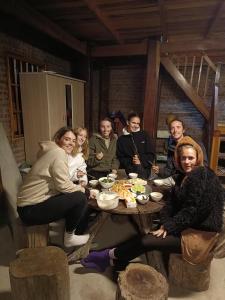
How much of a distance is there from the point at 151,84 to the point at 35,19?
2234 millimetres

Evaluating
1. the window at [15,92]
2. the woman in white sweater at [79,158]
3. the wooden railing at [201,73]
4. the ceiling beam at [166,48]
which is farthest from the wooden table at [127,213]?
the wooden railing at [201,73]

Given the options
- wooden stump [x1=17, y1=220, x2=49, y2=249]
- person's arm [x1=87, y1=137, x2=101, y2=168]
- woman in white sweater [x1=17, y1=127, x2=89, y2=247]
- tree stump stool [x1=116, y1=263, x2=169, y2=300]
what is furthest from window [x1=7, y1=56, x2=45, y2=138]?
tree stump stool [x1=116, y1=263, x2=169, y2=300]

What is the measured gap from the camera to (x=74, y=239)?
2.03m

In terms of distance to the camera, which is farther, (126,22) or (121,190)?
(126,22)

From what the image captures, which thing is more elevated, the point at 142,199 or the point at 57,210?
the point at 142,199

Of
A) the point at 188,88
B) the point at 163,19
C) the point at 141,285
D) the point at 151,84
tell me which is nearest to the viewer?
the point at 141,285

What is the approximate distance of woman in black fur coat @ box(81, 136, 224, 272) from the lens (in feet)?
4.98

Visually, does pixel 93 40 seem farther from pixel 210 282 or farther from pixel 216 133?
pixel 210 282

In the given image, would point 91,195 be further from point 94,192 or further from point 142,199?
point 142,199

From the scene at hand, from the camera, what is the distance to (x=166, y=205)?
1.80 metres

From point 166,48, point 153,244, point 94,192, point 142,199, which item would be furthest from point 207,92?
point 153,244

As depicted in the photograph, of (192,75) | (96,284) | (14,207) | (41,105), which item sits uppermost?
(192,75)

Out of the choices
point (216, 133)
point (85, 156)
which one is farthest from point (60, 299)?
point (216, 133)

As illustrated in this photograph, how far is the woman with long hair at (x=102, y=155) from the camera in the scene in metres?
2.72
